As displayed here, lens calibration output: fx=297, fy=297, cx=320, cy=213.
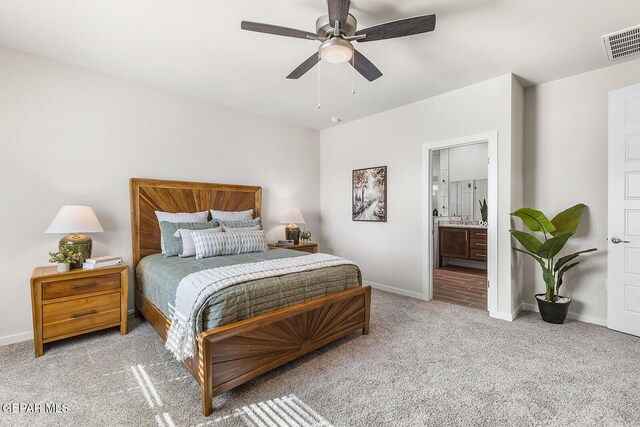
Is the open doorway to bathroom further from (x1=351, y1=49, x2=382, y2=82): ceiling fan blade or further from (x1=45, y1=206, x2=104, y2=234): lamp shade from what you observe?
(x1=45, y1=206, x2=104, y2=234): lamp shade

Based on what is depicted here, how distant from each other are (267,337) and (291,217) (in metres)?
2.62

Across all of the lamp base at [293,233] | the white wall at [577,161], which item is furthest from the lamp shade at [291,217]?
the white wall at [577,161]

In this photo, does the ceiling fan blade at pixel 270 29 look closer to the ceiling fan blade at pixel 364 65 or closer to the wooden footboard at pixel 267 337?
the ceiling fan blade at pixel 364 65

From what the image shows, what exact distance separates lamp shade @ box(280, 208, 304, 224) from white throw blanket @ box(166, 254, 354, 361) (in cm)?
201

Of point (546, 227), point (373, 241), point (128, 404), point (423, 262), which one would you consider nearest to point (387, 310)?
point (423, 262)

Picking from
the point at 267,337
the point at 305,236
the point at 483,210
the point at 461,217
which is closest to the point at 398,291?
the point at 305,236

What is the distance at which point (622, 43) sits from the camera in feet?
8.41

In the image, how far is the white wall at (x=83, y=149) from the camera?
8.98ft

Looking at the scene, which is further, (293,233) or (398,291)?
(293,233)

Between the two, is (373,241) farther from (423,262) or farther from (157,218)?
(157,218)

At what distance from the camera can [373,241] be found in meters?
4.67

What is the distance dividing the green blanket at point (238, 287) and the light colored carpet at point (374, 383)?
19.5 inches

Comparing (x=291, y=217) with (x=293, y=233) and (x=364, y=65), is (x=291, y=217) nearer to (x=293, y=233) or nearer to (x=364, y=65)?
(x=293, y=233)

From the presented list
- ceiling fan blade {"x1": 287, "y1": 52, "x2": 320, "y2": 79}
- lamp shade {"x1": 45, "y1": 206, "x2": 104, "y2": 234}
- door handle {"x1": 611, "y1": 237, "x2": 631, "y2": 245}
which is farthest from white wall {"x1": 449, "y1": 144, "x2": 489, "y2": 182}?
lamp shade {"x1": 45, "y1": 206, "x2": 104, "y2": 234}
